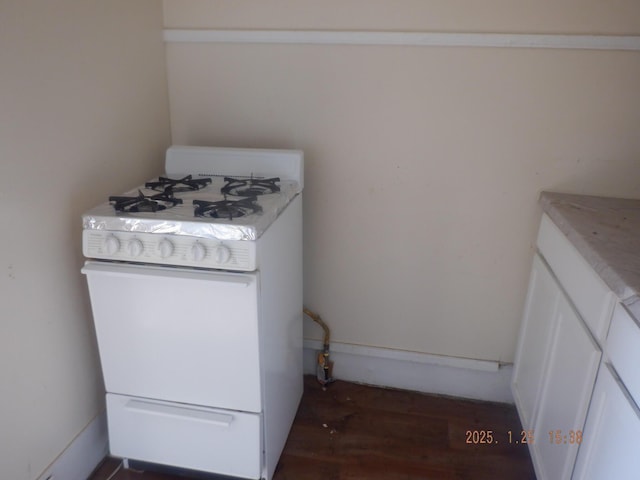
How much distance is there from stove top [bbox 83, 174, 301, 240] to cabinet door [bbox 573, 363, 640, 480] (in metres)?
0.97

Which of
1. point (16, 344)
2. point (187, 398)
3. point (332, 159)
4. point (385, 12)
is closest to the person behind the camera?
point (16, 344)

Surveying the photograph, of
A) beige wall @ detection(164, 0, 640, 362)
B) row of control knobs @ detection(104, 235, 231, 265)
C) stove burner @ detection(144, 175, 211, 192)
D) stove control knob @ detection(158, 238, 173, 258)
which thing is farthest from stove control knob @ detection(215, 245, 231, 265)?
beige wall @ detection(164, 0, 640, 362)

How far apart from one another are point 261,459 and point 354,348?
2.41 feet

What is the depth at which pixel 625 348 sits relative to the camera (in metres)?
1.13

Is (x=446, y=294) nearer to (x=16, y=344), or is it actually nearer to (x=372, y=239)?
(x=372, y=239)

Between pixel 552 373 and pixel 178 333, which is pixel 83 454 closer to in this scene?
pixel 178 333

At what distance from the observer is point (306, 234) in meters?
2.17

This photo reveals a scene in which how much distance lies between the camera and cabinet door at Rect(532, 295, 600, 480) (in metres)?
1.33

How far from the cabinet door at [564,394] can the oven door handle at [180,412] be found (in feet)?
3.28

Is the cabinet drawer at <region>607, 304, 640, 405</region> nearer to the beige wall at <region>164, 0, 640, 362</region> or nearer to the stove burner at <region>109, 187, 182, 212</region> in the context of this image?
the beige wall at <region>164, 0, 640, 362</region>

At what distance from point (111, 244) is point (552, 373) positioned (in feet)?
4.67

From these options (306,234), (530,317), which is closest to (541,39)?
(530,317)

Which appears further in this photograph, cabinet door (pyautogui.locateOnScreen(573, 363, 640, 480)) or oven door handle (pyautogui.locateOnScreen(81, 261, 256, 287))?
oven door handle (pyautogui.locateOnScreen(81, 261, 256, 287))
